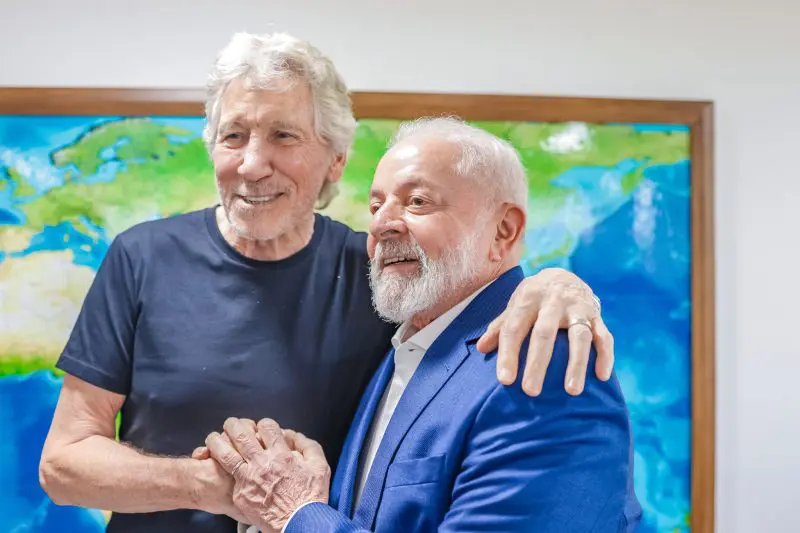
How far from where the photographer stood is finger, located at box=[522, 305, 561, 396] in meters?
1.10

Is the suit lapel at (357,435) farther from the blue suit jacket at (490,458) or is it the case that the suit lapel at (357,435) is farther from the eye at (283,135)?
the eye at (283,135)

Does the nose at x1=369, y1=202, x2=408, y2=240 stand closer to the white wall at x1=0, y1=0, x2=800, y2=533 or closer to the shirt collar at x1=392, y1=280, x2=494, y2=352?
the shirt collar at x1=392, y1=280, x2=494, y2=352

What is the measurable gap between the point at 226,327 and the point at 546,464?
0.73m

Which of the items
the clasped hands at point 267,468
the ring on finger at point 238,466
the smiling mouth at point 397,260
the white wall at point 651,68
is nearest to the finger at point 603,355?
the smiling mouth at point 397,260

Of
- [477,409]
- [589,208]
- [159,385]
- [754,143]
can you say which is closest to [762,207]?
[754,143]

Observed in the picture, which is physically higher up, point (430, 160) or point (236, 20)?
point (236, 20)

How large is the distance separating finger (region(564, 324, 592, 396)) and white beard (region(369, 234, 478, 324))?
11.4 inches

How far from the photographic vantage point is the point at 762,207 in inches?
88.6

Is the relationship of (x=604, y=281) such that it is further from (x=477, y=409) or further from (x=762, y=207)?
(x=477, y=409)

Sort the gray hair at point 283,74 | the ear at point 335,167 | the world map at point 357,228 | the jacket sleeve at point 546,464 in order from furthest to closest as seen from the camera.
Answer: the world map at point 357,228
the ear at point 335,167
the gray hair at point 283,74
the jacket sleeve at point 546,464

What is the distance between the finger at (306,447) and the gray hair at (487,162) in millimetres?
555

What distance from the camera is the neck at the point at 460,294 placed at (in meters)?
1.40

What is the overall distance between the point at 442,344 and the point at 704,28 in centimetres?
151

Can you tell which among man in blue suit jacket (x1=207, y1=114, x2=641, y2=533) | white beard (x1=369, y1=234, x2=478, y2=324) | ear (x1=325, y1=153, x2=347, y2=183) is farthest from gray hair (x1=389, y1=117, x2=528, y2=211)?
ear (x1=325, y1=153, x2=347, y2=183)
